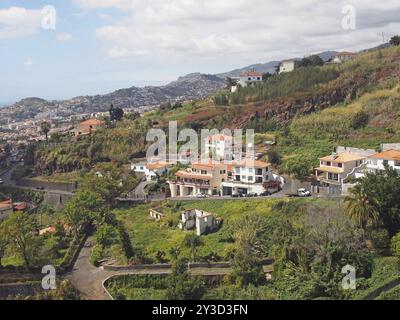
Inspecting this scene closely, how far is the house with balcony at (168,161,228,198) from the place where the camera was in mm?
25719

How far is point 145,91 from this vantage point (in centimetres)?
13088

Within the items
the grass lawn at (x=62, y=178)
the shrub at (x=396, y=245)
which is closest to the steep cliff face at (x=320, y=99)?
the grass lawn at (x=62, y=178)

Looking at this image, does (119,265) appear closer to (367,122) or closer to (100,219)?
(100,219)

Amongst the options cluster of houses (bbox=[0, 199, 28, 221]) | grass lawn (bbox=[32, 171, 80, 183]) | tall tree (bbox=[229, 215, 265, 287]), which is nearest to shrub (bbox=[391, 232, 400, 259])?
tall tree (bbox=[229, 215, 265, 287])

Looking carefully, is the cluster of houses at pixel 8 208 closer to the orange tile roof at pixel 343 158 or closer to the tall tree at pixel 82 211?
the tall tree at pixel 82 211

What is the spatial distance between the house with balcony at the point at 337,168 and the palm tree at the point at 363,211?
6.29 meters

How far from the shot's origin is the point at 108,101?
122562 mm

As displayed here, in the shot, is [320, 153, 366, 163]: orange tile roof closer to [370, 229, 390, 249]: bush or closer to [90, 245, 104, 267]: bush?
[370, 229, 390, 249]: bush

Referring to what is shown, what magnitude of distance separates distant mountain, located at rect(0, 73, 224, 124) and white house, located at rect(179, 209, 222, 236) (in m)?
78.3

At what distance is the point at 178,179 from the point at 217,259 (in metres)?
10.0

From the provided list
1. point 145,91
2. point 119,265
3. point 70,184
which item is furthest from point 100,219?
point 145,91

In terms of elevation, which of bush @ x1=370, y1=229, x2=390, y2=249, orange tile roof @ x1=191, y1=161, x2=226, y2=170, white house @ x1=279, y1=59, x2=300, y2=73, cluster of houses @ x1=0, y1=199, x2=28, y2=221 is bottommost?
cluster of houses @ x1=0, y1=199, x2=28, y2=221

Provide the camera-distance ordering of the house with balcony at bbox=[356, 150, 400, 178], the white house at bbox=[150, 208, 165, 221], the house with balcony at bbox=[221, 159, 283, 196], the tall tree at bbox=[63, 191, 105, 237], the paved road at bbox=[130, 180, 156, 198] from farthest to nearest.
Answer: the paved road at bbox=[130, 180, 156, 198] < the house with balcony at bbox=[221, 159, 283, 196] < the white house at bbox=[150, 208, 165, 221] < the house with balcony at bbox=[356, 150, 400, 178] < the tall tree at bbox=[63, 191, 105, 237]

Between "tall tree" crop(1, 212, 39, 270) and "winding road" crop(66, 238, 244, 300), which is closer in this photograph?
"winding road" crop(66, 238, 244, 300)
